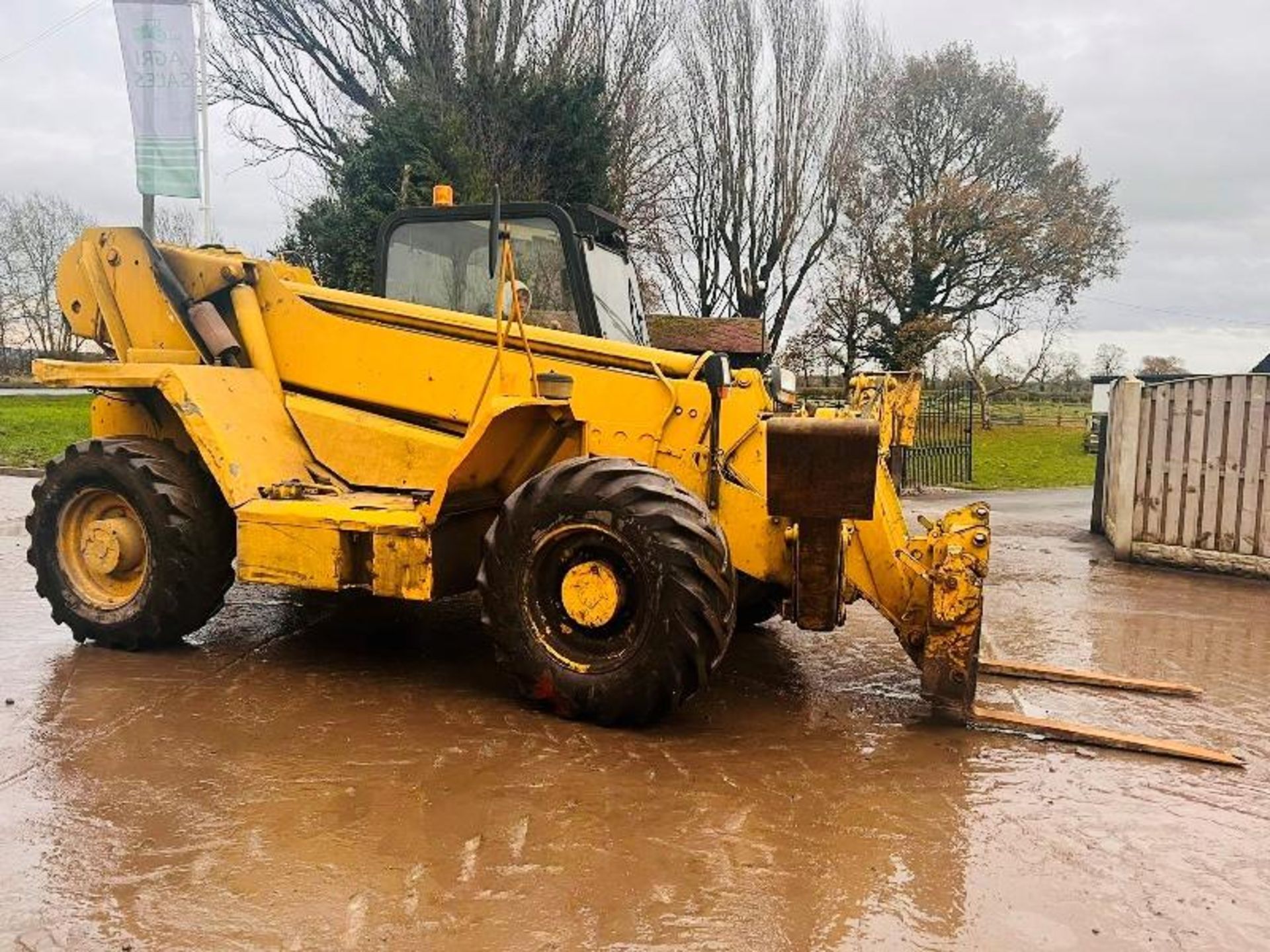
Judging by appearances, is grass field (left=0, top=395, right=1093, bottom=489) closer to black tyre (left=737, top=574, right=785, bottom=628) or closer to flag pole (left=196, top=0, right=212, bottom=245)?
flag pole (left=196, top=0, right=212, bottom=245)

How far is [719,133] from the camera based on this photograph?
26.1 meters

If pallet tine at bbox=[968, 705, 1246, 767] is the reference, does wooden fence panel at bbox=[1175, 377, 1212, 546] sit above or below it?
above

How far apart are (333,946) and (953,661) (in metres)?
2.87

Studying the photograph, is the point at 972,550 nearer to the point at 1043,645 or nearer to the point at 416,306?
the point at 1043,645

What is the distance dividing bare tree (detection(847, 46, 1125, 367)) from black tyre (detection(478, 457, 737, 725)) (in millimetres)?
25559

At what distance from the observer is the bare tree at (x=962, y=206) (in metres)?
28.8

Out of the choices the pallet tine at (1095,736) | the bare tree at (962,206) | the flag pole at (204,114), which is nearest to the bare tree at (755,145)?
the bare tree at (962,206)

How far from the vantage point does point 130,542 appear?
5516 millimetres

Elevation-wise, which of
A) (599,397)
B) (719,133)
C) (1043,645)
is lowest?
(1043,645)

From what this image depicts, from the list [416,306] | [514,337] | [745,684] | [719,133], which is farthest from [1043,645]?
[719,133]

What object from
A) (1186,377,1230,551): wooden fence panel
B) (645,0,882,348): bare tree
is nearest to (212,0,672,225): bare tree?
(645,0,882,348): bare tree

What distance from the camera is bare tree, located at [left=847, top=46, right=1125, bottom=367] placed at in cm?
2875

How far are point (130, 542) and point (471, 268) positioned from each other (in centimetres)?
241

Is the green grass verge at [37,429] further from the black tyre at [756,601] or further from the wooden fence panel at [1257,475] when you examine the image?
the wooden fence panel at [1257,475]
